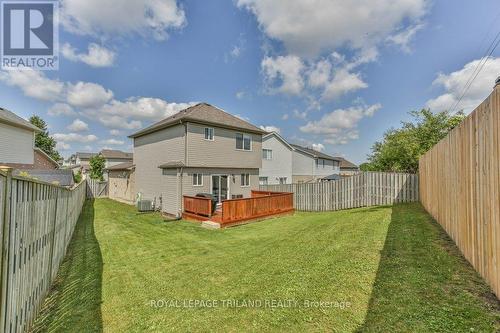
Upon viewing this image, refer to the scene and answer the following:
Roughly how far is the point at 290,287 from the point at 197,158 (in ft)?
38.4

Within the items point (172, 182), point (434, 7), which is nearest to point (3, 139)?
point (172, 182)

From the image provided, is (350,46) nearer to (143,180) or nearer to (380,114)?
(380,114)

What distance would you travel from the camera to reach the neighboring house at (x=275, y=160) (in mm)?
25828

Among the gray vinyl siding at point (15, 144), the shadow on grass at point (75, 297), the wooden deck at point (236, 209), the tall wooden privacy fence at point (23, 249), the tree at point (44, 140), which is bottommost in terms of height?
the shadow on grass at point (75, 297)

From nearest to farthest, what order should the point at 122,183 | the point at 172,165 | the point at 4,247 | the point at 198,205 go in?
the point at 4,247 → the point at 198,205 → the point at 172,165 → the point at 122,183

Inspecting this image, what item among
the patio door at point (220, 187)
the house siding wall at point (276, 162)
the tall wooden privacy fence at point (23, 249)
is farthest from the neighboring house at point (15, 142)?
the house siding wall at point (276, 162)

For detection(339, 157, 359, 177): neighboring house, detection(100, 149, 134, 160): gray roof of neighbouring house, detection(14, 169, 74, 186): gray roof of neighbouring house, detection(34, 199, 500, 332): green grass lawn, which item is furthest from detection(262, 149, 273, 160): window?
detection(100, 149, 134, 160): gray roof of neighbouring house

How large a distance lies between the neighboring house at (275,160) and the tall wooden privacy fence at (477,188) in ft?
66.8

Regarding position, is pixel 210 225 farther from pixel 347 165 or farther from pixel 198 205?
pixel 347 165

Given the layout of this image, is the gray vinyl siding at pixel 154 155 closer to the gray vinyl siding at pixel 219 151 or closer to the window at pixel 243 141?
the gray vinyl siding at pixel 219 151

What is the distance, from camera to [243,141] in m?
17.9

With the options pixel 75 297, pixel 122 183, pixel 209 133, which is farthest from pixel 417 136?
pixel 122 183

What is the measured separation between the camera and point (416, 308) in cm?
309

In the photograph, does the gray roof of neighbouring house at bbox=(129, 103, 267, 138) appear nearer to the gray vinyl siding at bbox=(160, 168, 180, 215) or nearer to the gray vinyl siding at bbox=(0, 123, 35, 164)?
the gray vinyl siding at bbox=(160, 168, 180, 215)
